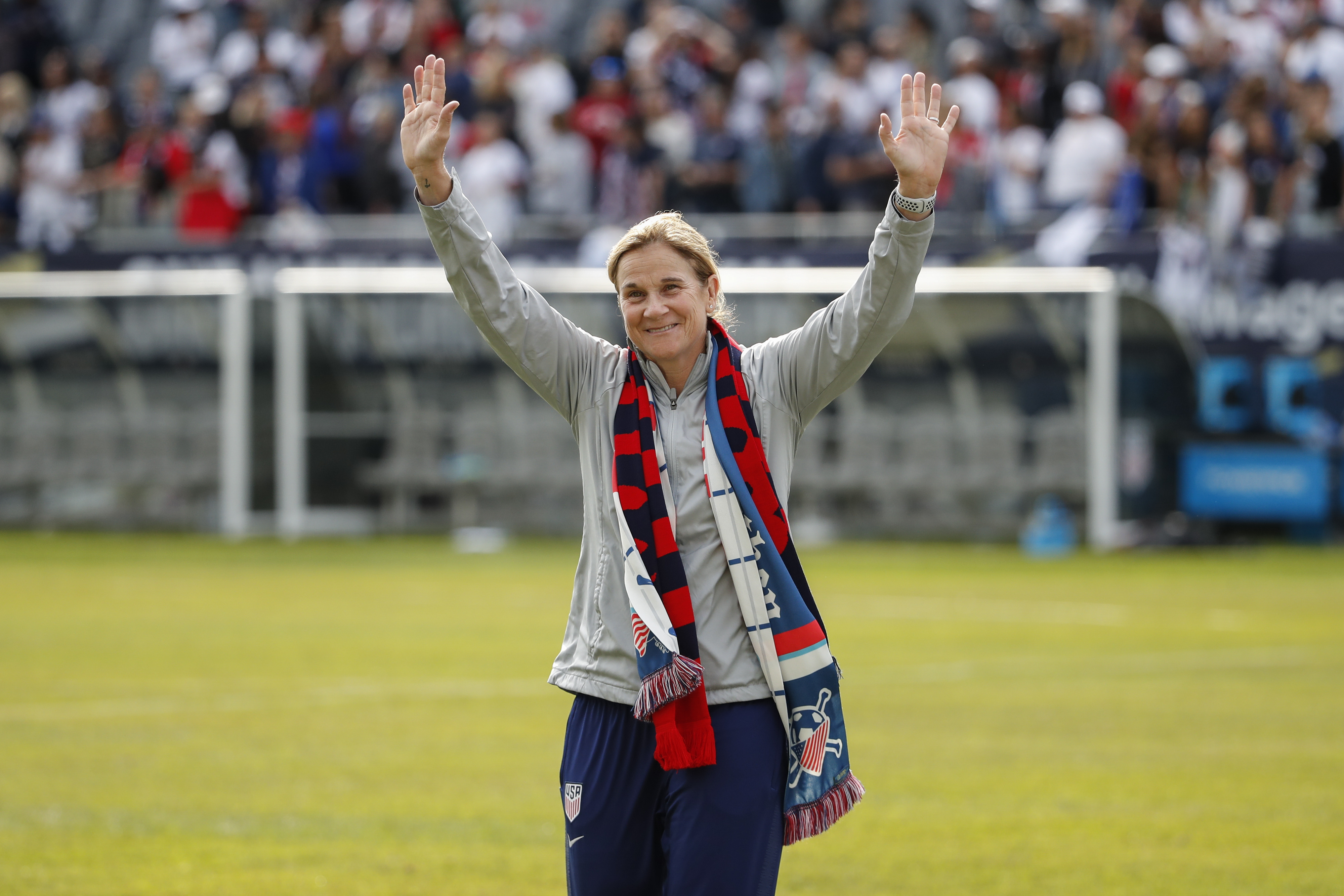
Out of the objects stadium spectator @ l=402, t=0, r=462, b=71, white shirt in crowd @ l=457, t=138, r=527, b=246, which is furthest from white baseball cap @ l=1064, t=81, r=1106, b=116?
stadium spectator @ l=402, t=0, r=462, b=71

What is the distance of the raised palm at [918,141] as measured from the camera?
429cm

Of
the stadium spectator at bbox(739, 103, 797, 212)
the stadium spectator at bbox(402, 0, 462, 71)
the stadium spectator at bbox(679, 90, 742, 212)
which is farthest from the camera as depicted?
the stadium spectator at bbox(402, 0, 462, 71)

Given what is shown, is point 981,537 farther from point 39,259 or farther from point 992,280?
point 39,259

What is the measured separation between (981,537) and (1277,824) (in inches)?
610

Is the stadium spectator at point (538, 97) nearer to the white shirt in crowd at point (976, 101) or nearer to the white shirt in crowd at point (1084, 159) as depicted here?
the white shirt in crowd at point (976, 101)

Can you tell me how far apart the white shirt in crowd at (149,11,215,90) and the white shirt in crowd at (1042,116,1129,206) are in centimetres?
1391

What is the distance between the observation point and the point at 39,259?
25938mm

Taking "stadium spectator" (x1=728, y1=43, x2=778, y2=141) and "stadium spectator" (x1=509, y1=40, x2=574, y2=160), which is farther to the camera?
"stadium spectator" (x1=509, y1=40, x2=574, y2=160)

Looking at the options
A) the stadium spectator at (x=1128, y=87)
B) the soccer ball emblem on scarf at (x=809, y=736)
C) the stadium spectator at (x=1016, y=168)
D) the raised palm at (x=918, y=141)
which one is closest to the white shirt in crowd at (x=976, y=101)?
the stadium spectator at (x=1016, y=168)

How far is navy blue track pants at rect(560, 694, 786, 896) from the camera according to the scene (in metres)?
4.22

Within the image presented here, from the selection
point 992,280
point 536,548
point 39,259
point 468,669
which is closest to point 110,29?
point 39,259

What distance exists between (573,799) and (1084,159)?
18.2 metres

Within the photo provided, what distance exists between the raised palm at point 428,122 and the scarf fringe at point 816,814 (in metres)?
1.59

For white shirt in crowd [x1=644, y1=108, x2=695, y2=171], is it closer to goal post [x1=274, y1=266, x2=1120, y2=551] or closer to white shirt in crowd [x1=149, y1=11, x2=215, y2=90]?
goal post [x1=274, y1=266, x2=1120, y2=551]
